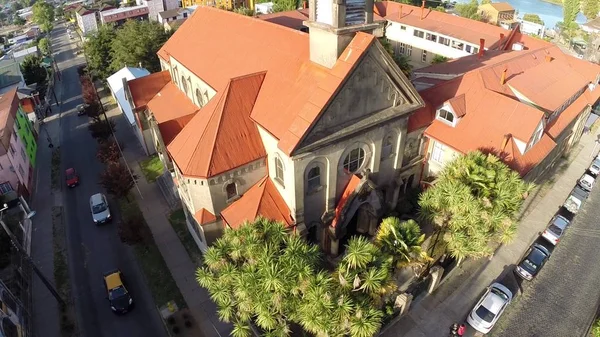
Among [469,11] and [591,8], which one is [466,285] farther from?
[591,8]

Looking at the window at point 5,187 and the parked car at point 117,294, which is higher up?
the window at point 5,187

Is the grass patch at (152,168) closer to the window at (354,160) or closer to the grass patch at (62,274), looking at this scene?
the grass patch at (62,274)

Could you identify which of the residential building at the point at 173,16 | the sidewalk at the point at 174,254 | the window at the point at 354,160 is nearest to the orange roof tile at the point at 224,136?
the window at the point at 354,160

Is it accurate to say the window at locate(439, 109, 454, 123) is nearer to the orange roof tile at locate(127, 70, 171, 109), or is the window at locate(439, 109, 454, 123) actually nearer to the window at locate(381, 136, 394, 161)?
the window at locate(381, 136, 394, 161)

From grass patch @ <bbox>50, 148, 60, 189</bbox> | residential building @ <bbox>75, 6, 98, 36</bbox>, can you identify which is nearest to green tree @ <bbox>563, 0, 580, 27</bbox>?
grass patch @ <bbox>50, 148, 60, 189</bbox>

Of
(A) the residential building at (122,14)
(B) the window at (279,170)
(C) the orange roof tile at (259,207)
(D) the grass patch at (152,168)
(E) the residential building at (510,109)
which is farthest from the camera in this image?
(A) the residential building at (122,14)
